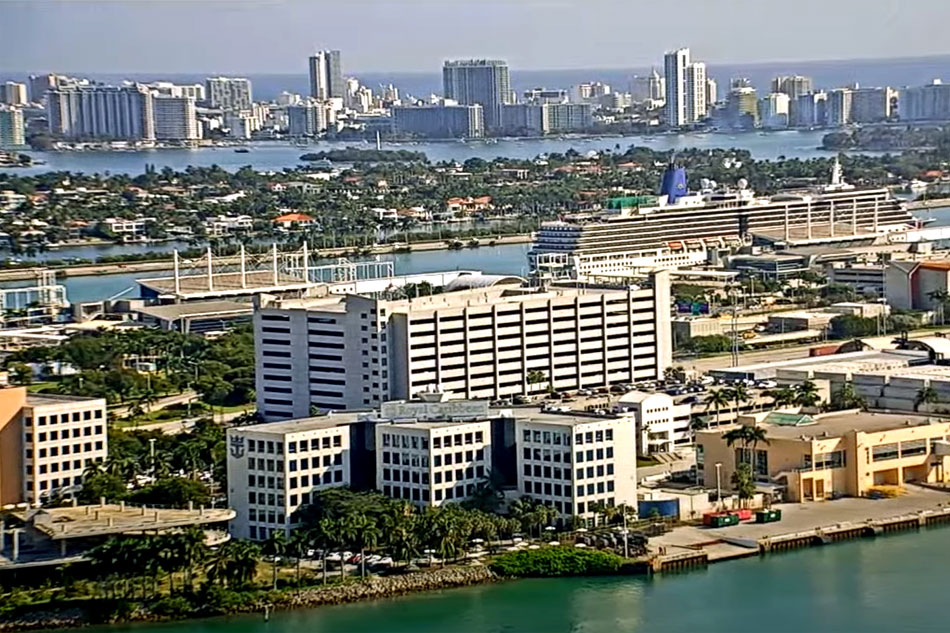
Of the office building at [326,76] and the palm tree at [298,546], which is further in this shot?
the office building at [326,76]

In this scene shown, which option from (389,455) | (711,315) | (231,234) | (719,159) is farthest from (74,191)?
(389,455)

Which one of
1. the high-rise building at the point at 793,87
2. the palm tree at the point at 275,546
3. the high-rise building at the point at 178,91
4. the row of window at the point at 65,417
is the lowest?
the palm tree at the point at 275,546

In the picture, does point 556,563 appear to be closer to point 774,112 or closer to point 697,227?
point 697,227

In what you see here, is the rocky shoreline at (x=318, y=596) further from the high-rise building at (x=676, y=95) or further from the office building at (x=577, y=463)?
the high-rise building at (x=676, y=95)

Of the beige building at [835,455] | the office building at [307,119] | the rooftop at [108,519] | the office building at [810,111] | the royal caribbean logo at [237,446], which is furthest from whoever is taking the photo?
the office building at [307,119]

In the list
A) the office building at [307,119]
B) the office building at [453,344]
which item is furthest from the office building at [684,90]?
the office building at [453,344]

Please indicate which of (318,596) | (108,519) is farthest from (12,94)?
(318,596)
